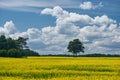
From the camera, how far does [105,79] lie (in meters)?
18.6

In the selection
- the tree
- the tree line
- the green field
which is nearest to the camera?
the green field

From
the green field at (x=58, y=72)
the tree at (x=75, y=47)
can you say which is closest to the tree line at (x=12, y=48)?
the tree at (x=75, y=47)

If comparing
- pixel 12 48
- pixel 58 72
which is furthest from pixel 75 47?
pixel 58 72

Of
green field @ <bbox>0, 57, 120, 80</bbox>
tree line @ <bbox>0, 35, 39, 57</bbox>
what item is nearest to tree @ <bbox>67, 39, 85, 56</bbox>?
tree line @ <bbox>0, 35, 39, 57</bbox>

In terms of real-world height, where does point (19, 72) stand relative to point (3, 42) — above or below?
below

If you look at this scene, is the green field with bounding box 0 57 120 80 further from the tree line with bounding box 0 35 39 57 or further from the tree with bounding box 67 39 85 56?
the tree with bounding box 67 39 85 56

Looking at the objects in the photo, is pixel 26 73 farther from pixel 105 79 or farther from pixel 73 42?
pixel 73 42

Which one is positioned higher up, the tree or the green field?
the tree

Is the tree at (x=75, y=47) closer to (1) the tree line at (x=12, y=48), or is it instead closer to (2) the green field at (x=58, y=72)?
(1) the tree line at (x=12, y=48)

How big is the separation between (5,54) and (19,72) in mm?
79083

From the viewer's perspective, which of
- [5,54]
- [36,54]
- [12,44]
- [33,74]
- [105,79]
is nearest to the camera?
[105,79]

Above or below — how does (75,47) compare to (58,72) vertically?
above

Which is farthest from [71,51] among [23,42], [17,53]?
[17,53]

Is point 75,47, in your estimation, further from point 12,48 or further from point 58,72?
point 58,72
